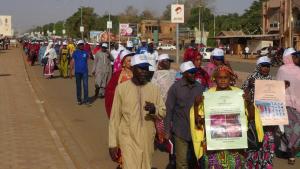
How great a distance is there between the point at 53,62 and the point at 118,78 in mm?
18607

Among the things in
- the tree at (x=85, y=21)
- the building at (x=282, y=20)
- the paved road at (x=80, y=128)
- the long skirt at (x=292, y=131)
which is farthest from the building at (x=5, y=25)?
the long skirt at (x=292, y=131)

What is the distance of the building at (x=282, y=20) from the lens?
6044 centimetres

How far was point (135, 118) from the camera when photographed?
5.09 m

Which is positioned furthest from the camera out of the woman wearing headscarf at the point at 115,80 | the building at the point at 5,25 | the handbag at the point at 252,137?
the building at the point at 5,25

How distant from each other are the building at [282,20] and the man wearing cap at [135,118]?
2016 inches

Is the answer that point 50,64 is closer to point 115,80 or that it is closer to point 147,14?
point 115,80

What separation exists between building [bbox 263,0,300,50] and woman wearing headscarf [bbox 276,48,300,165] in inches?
1879

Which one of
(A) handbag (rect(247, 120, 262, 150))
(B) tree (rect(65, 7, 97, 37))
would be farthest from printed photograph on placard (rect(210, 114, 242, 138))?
(B) tree (rect(65, 7, 97, 37))

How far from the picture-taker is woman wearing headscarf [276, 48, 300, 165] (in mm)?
8039

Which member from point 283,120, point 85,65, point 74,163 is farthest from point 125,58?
point 85,65

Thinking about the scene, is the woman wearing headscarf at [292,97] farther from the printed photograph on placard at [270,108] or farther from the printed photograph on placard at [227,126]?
the printed photograph on placard at [227,126]

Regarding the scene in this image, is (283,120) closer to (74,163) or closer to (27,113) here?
(74,163)

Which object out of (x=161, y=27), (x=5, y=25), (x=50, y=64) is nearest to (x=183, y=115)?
(x=50, y=64)

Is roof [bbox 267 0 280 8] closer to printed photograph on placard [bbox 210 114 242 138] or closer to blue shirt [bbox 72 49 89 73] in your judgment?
blue shirt [bbox 72 49 89 73]
